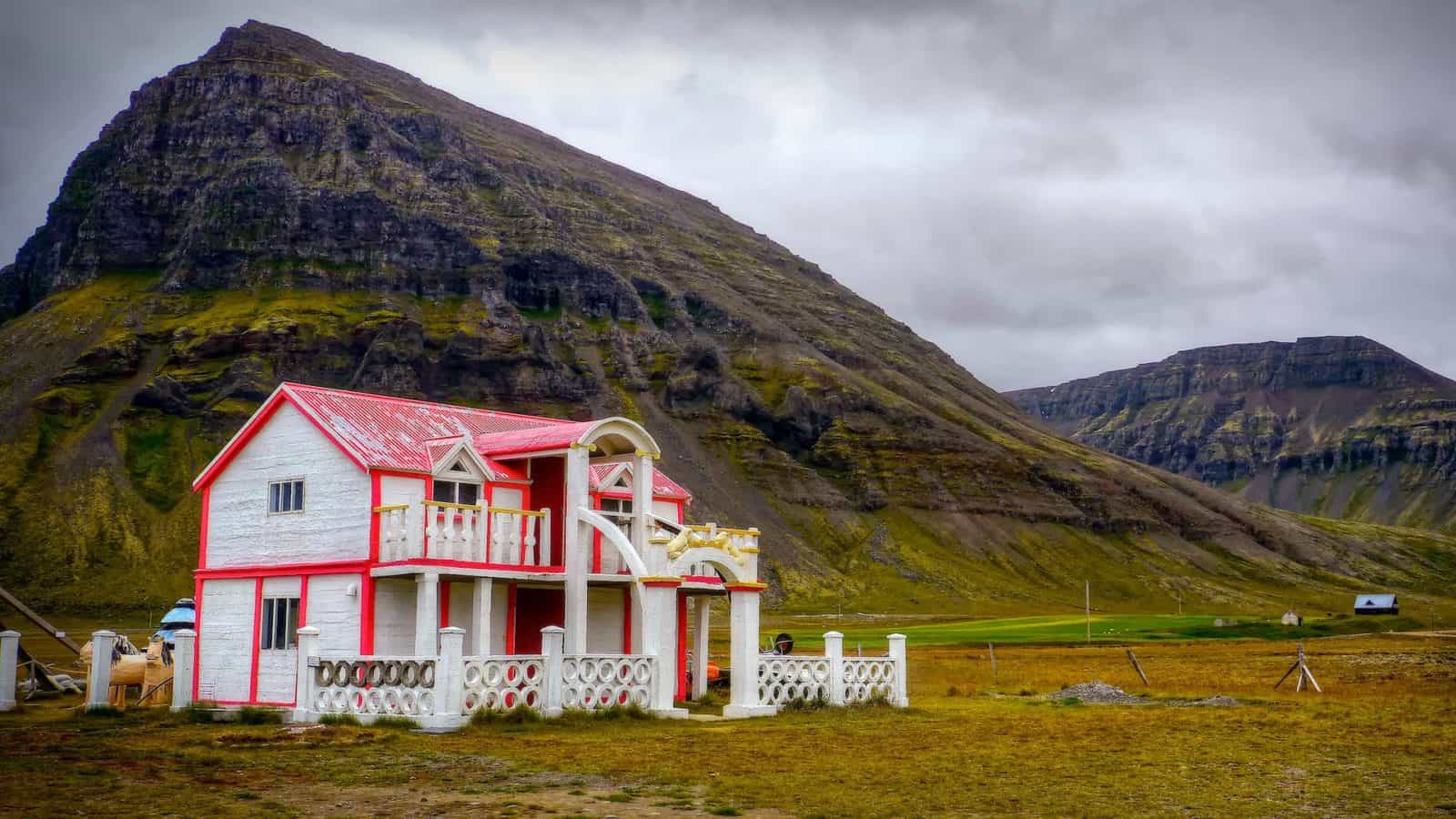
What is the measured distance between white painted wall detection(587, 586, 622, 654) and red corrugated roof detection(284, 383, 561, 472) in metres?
5.19

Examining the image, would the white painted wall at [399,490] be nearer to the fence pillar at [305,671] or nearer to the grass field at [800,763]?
the fence pillar at [305,671]

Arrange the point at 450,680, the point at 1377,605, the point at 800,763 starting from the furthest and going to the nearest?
the point at 1377,605, the point at 450,680, the point at 800,763

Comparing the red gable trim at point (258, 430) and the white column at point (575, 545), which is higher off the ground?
the red gable trim at point (258, 430)

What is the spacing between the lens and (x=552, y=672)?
31.3 m

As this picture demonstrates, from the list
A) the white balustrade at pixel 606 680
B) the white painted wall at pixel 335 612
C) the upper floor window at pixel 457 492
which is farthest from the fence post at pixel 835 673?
the white painted wall at pixel 335 612

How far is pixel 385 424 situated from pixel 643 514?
7610mm

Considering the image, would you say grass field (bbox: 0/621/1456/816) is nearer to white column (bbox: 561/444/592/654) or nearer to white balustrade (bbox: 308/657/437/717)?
white balustrade (bbox: 308/657/437/717)

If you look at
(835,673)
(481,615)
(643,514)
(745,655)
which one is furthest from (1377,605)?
(481,615)

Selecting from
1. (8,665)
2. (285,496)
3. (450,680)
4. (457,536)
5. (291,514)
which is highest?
(285,496)

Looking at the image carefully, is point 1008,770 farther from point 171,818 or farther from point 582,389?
point 582,389

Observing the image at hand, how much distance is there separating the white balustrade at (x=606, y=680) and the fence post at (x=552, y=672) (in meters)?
0.28

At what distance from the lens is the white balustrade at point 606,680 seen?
3183cm

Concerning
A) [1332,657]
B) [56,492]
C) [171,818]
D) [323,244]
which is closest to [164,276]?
[323,244]

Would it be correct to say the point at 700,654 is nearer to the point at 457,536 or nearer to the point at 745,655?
the point at 745,655
